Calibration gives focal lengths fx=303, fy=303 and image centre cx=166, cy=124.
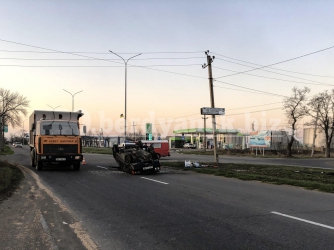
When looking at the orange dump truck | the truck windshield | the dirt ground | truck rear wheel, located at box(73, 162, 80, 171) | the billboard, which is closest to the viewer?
the dirt ground

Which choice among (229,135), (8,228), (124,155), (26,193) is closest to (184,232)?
(8,228)

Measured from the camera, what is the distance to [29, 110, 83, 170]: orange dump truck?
54.6 feet

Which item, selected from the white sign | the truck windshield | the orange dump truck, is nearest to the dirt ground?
the orange dump truck

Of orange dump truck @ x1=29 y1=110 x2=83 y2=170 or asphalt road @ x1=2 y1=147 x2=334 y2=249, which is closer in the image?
asphalt road @ x1=2 y1=147 x2=334 y2=249

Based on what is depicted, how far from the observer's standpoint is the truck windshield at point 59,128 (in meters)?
17.1

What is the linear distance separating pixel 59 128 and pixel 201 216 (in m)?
12.9

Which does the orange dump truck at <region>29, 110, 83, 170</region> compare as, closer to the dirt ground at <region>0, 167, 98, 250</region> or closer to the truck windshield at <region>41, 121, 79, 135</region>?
the truck windshield at <region>41, 121, 79, 135</region>

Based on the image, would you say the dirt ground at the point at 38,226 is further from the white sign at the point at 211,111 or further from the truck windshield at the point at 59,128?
the white sign at the point at 211,111

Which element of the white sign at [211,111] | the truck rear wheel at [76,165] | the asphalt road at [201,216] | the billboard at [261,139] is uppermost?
the white sign at [211,111]

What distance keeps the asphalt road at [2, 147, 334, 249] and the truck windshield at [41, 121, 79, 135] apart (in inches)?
270

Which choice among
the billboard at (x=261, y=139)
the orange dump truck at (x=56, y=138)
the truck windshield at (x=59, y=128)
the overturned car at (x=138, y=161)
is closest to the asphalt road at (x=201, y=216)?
the overturned car at (x=138, y=161)

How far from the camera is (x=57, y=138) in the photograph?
55.7 ft

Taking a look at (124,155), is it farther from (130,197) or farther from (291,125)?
(291,125)

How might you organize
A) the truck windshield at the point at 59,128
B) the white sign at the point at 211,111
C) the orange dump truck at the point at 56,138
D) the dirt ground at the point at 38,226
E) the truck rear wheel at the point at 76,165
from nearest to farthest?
1. the dirt ground at the point at 38,226
2. the orange dump truck at the point at 56,138
3. the truck windshield at the point at 59,128
4. the truck rear wheel at the point at 76,165
5. the white sign at the point at 211,111
